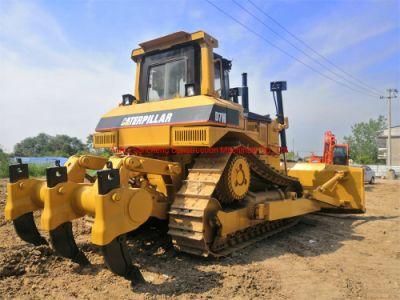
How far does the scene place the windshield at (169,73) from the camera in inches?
219

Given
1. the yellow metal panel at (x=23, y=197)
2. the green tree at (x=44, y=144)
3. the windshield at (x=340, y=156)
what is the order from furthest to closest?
the green tree at (x=44, y=144)
the windshield at (x=340, y=156)
the yellow metal panel at (x=23, y=197)

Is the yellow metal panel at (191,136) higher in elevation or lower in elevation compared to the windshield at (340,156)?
higher

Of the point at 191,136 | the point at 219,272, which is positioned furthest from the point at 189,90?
the point at 219,272

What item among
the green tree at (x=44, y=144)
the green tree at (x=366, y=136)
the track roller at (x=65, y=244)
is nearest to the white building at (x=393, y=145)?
the green tree at (x=366, y=136)

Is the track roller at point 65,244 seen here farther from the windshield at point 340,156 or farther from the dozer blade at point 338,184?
the windshield at point 340,156

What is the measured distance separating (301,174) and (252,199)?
3.18 metres

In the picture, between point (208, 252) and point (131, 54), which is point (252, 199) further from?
point (131, 54)

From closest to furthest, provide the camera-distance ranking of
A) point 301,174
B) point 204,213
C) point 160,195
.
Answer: point 204,213
point 160,195
point 301,174

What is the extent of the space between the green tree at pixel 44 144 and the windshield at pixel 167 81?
2444 inches

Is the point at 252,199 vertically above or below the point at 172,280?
above

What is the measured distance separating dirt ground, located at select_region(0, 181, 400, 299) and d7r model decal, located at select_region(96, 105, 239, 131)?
1758 millimetres

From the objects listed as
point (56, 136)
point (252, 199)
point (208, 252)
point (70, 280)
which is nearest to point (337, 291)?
point (208, 252)

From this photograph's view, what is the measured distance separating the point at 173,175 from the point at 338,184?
4.67 meters

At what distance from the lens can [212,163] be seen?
201 inches
